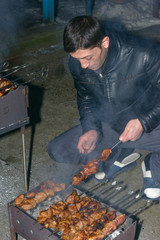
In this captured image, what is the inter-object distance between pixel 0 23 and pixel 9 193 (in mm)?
7183

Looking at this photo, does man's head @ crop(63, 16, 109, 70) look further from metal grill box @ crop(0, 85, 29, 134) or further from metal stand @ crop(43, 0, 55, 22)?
Result: metal stand @ crop(43, 0, 55, 22)

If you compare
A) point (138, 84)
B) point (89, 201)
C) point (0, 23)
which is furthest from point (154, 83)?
point (0, 23)

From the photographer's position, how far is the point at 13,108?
11.5 ft

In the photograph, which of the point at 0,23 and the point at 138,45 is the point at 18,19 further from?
the point at 138,45

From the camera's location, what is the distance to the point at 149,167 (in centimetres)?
427

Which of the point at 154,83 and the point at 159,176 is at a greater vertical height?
the point at 154,83

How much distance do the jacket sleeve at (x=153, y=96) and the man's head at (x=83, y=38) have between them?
74cm

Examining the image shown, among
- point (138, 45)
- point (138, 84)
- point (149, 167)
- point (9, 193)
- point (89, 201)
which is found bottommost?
point (9, 193)

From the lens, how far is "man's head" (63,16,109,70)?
3266mm

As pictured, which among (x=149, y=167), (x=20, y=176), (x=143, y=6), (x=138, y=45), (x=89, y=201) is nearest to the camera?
(x=89, y=201)

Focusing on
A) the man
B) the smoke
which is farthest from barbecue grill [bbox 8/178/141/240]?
the smoke

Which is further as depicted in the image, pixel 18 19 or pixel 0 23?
pixel 18 19

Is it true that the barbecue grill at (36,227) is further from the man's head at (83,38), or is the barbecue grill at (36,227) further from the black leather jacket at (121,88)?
the man's head at (83,38)

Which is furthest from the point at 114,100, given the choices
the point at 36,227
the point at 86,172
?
the point at 36,227
